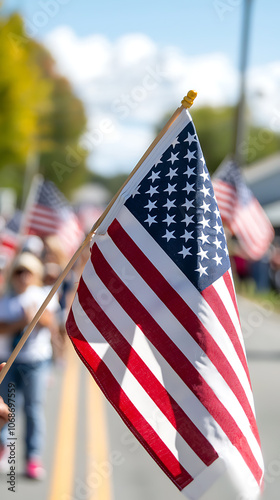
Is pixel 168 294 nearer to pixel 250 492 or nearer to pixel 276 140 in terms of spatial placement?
pixel 250 492

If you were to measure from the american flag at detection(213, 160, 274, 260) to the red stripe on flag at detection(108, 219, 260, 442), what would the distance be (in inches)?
276

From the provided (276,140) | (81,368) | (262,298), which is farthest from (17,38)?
(276,140)

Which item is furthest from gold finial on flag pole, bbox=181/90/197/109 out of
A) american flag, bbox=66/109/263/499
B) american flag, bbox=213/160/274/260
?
american flag, bbox=213/160/274/260

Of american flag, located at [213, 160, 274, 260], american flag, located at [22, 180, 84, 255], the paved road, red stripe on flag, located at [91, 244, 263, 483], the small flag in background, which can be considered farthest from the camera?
the small flag in background

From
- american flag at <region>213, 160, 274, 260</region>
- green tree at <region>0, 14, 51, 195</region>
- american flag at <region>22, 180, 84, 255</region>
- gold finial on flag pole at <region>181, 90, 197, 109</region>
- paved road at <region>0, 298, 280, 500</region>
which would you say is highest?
green tree at <region>0, 14, 51, 195</region>

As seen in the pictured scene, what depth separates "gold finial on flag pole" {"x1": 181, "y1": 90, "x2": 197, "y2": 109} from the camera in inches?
145

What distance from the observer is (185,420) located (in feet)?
12.2

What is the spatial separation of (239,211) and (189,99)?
7696mm

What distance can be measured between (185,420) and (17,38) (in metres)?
30.8

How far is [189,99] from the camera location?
3699mm

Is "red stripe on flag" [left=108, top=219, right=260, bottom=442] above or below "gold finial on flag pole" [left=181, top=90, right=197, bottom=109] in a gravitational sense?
below

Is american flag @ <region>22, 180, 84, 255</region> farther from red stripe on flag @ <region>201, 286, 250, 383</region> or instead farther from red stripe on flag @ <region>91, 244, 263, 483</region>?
red stripe on flag @ <region>201, 286, 250, 383</region>

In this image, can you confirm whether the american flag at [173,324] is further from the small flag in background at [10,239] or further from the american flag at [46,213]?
the american flag at [46,213]

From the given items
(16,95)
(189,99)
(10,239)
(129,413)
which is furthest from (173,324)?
(16,95)
